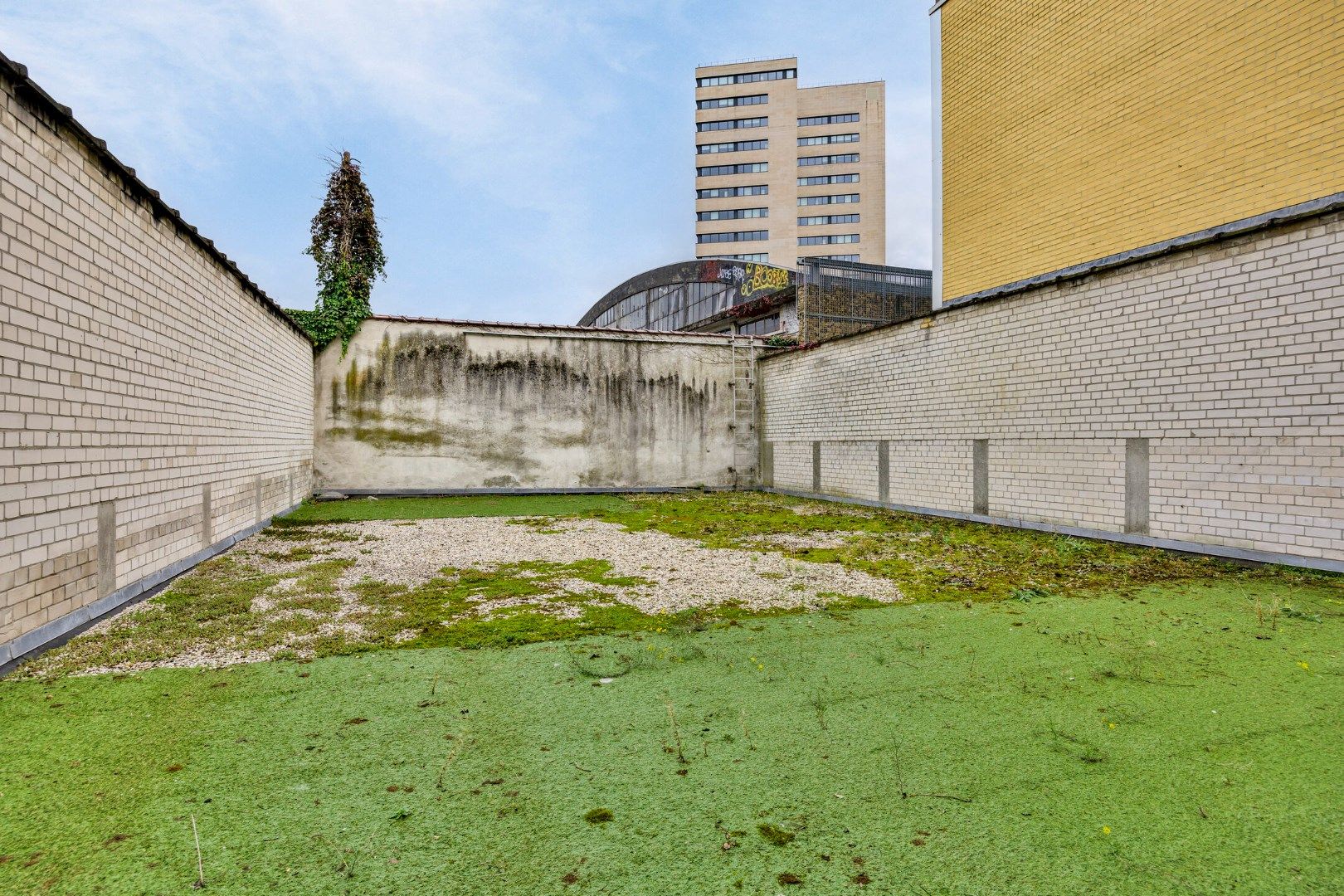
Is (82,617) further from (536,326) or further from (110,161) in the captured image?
(536,326)

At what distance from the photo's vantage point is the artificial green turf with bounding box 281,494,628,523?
29.5ft

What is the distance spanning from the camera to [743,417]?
1380 cm

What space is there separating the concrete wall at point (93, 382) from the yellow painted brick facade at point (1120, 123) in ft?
33.8

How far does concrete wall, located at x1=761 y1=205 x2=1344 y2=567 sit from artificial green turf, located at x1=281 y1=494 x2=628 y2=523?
5234 mm

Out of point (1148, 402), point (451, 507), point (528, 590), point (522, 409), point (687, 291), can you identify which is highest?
point (687, 291)

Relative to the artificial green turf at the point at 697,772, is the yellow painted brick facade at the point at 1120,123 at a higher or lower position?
higher

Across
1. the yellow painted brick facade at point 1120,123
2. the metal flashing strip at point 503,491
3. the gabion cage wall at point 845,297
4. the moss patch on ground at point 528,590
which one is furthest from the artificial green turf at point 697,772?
the gabion cage wall at point 845,297

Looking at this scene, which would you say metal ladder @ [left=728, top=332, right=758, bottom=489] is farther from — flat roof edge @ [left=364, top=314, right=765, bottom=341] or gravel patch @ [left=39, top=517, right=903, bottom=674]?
gravel patch @ [left=39, top=517, right=903, bottom=674]

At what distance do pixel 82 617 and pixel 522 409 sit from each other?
9.24m

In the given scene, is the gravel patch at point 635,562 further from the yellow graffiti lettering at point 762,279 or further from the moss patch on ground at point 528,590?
the yellow graffiti lettering at point 762,279

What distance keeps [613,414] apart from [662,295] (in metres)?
11.1

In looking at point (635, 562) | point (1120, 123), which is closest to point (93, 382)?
point (635, 562)

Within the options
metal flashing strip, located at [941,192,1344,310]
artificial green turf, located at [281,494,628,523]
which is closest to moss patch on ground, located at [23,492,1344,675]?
artificial green turf, located at [281,494,628,523]

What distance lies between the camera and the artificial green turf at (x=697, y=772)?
1.50m
